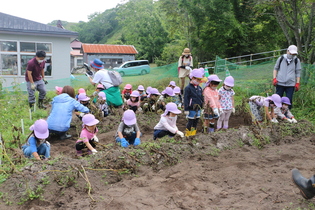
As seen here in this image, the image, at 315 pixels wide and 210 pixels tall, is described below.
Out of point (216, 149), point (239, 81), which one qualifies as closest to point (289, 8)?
point (239, 81)

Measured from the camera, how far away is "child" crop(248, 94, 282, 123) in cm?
624

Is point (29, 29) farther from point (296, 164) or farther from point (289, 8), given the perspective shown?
point (296, 164)

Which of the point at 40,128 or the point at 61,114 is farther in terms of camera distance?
the point at 61,114

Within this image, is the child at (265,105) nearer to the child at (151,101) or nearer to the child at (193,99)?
the child at (193,99)

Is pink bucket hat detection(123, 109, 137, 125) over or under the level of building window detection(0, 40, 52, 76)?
under

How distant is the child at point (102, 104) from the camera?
7.59m

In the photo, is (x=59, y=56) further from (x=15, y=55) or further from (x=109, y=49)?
(x=109, y=49)

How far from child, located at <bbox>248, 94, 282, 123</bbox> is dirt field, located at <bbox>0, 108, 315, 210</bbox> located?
3.42ft

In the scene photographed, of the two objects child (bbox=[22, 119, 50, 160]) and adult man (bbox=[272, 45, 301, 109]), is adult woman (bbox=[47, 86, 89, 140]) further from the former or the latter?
adult man (bbox=[272, 45, 301, 109])

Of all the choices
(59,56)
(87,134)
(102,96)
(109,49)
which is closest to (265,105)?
(87,134)

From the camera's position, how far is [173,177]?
3873 mm

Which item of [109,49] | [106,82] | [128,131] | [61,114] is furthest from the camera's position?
[109,49]

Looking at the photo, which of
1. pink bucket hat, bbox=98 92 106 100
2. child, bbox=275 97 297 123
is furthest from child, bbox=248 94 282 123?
pink bucket hat, bbox=98 92 106 100

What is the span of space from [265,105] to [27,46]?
11.4 metres
